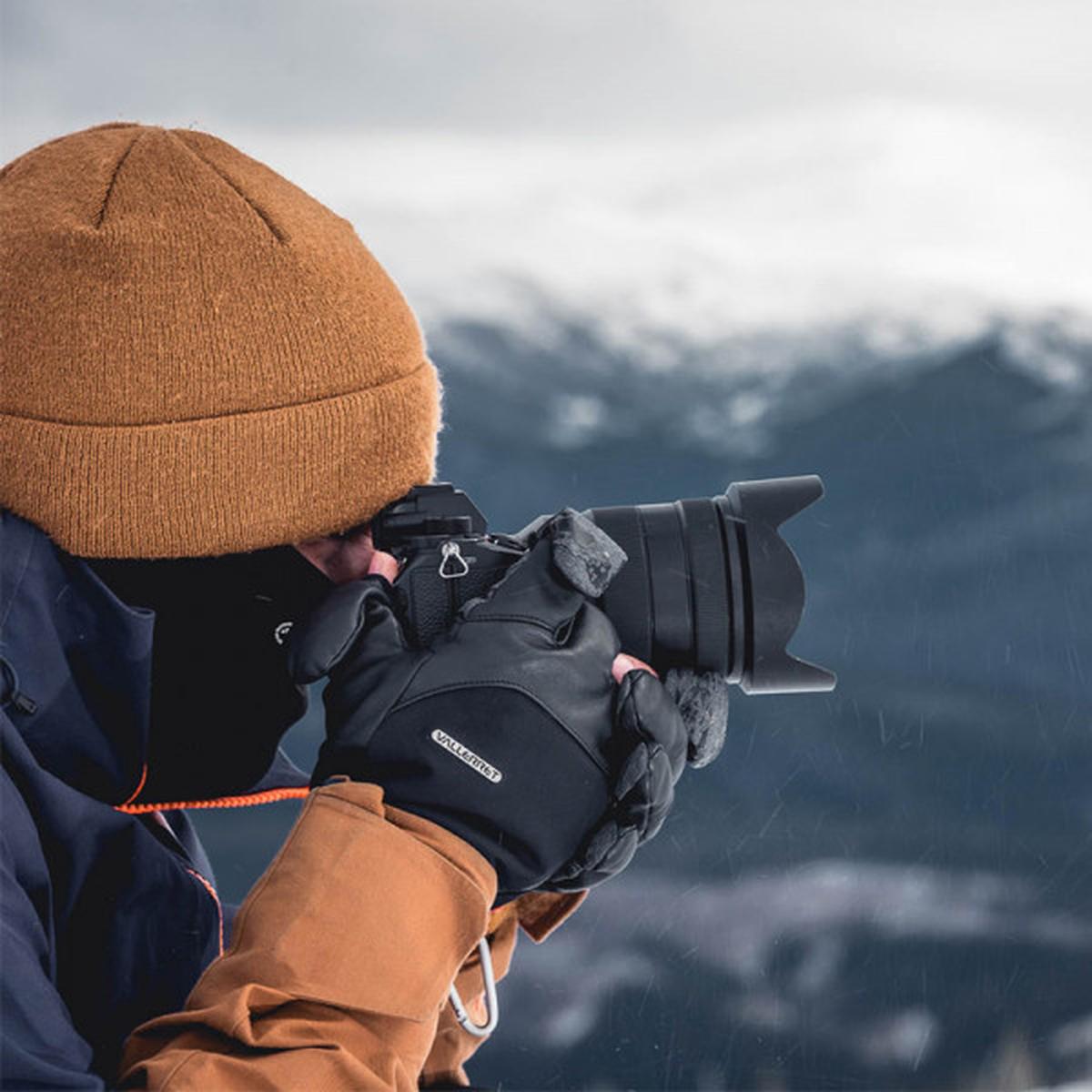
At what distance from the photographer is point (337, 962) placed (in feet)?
Result: 2.46

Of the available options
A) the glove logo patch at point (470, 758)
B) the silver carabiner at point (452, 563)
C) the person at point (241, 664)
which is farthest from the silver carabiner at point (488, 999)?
the silver carabiner at point (452, 563)

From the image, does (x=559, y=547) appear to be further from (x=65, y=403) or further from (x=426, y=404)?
(x=65, y=403)

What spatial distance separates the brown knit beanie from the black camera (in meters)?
0.06

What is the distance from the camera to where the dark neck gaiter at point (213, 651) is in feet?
3.17

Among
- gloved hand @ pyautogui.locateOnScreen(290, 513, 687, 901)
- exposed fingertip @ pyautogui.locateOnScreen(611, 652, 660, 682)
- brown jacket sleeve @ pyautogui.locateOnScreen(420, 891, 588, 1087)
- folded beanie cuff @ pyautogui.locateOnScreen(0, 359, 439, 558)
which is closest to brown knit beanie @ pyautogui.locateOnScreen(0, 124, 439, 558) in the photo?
folded beanie cuff @ pyautogui.locateOnScreen(0, 359, 439, 558)

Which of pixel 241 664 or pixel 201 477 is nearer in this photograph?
pixel 201 477

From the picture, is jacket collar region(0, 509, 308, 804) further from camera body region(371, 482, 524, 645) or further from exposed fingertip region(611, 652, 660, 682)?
Result: exposed fingertip region(611, 652, 660, 682)

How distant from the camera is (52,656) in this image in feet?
2.81

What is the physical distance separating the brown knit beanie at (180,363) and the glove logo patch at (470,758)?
0.21 meters

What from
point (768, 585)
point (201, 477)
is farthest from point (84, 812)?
point (768, 585)

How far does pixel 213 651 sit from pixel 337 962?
32 centimetres

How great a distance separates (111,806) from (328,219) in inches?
17.6

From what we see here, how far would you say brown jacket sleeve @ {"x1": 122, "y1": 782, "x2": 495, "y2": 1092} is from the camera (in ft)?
2.34

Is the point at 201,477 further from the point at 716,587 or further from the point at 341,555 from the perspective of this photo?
the point at 716,587
